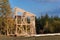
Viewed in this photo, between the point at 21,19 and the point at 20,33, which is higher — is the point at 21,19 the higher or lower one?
the higher one

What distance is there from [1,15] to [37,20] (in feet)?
47.8

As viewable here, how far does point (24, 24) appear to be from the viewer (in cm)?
2838

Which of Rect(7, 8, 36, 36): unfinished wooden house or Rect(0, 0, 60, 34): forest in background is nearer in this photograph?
Rect(0, 0, 60, 34): forest in background

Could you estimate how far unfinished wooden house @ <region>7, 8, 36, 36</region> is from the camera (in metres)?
27.9

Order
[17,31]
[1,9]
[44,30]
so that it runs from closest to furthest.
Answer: [1,9] < [17,31] < [44,30]

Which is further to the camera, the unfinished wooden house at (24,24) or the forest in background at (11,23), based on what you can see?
the unfinished wooden house at (24,24)

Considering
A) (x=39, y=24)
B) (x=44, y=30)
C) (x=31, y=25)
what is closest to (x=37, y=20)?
(x=39, y=24)

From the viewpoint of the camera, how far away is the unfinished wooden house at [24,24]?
27.9 m

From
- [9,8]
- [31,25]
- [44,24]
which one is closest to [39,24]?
[44,24]

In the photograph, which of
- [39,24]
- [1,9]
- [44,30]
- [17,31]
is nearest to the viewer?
[1,9]

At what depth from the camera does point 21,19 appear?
28469 millimetres

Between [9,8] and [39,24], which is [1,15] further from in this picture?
[39,24]

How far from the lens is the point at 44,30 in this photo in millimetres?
32562

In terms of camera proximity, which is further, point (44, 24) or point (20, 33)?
point (44, 24)
